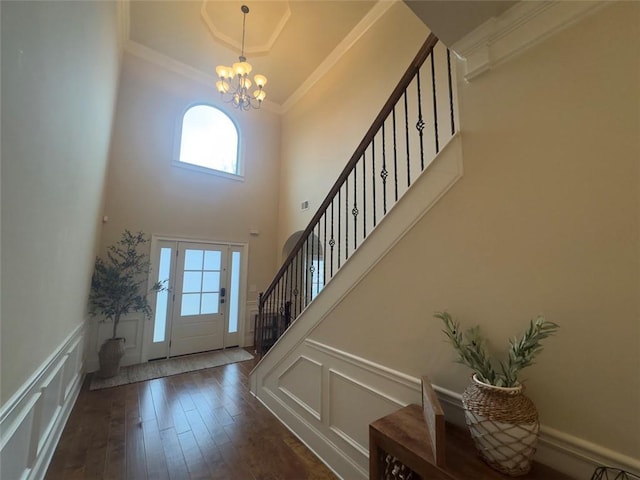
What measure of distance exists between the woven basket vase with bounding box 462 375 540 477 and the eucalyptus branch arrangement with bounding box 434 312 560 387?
6 centimetres

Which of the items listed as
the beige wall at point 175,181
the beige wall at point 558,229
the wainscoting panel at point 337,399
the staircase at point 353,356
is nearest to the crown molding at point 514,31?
the beige wall at point 558,229

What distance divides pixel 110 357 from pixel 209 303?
1.65 m

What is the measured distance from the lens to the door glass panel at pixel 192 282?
488 centimetres

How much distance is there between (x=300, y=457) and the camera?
216cm

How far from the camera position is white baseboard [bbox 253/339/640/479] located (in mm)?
998

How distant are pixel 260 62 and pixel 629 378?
20.0 feet

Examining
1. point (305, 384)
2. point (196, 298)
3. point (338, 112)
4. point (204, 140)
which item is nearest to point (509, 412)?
point (305, 384)

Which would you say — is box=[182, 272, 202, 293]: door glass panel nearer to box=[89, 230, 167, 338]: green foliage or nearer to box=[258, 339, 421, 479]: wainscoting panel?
box=[89, 230, 167, 338]: green foliage

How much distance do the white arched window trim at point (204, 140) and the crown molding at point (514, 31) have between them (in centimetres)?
489

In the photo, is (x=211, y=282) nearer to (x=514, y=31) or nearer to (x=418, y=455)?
(x=418, y=455)

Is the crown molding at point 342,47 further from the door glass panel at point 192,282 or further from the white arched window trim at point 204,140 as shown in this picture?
the door glass panel at point 192,282

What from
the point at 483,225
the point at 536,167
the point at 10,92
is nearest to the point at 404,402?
the point at 483,225

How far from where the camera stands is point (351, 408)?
6.32 feet

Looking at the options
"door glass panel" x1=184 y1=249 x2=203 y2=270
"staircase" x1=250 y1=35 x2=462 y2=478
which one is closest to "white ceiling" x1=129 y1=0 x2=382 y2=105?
"staircase" x1=250 y1=35 x2=462 y2=478
